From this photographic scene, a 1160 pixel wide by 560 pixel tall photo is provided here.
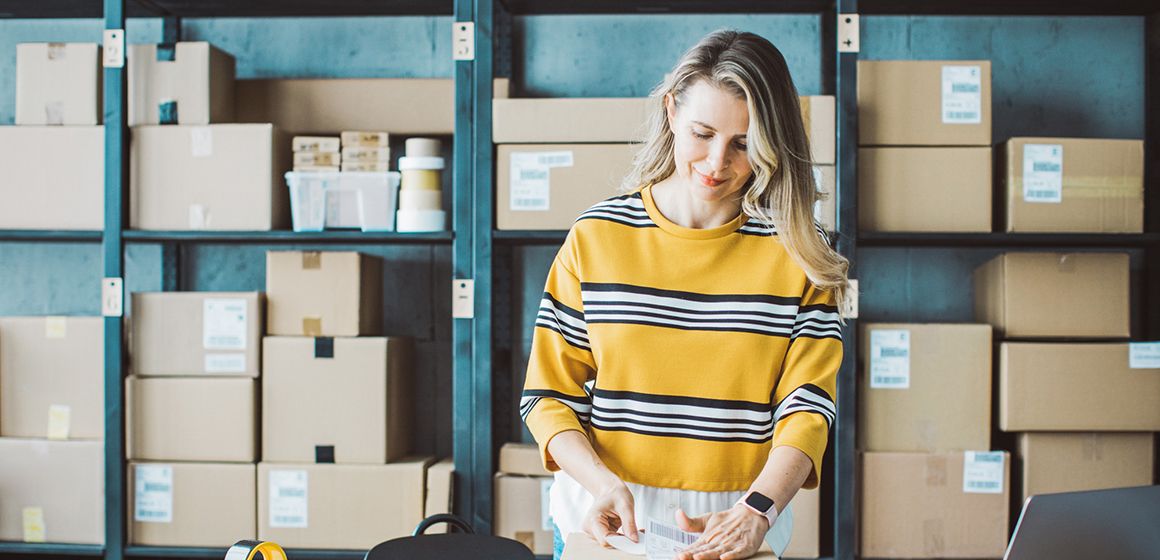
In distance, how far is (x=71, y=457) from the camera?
2.39 meters

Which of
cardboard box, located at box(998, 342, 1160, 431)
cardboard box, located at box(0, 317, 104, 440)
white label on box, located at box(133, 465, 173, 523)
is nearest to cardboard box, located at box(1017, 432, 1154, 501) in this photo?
cardboard box, located at box(998, 342, 1160, 431)

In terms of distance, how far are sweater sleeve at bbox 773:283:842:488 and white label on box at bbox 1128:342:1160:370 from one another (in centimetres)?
149

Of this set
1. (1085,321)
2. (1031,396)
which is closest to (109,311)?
(1031,396)

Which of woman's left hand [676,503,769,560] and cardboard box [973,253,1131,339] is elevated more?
cardboard box [973,253,1131,339]

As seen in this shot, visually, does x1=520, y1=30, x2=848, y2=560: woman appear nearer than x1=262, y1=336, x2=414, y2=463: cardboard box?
Yes

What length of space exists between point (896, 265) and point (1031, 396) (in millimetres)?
581

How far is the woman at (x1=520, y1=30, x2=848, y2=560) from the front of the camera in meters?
1.18

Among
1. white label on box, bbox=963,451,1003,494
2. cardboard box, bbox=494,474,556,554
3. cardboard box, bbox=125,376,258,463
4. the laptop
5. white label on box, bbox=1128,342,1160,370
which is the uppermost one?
white label on box, bbox=1128,342,1160,370

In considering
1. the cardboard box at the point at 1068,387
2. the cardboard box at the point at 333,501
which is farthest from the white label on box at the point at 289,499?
the cardboard box at the point at 1068,387

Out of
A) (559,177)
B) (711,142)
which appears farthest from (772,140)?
(559,177)

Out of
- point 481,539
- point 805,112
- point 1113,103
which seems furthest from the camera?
point 1113,103

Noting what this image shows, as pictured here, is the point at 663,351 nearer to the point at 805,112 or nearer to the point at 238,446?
the point at 805,112

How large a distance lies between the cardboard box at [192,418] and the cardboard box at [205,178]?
0.41 meters

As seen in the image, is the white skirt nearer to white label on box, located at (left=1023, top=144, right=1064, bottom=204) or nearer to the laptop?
the laptop
